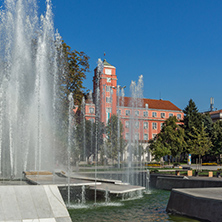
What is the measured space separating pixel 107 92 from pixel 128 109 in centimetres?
1059

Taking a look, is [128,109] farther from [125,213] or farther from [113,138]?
[125,213]

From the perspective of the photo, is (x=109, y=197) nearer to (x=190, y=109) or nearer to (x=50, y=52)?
(x=50, y=52)

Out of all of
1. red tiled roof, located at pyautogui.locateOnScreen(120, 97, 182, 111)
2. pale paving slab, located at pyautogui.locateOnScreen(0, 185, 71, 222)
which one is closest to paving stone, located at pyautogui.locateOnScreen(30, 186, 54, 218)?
pale paving slab, located at pyautogui.locateOnScreen(0, 185, 71, 222)

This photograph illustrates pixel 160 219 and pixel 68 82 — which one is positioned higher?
pixel 68 82

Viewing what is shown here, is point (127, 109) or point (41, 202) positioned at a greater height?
point (127, 109)

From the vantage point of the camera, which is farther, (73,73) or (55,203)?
(73,73)

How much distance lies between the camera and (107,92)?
64375mm

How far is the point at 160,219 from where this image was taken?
35.1 feet

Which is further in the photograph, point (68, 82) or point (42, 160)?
point (68, 82)

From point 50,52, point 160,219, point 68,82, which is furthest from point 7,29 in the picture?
point 160,219

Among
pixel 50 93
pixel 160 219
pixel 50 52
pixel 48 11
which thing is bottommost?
pixel 160 219

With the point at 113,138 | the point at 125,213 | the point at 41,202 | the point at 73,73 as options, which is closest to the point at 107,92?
the point at 113,138

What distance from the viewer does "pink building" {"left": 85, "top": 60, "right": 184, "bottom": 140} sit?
64.6 m

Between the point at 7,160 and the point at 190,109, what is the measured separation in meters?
46.1
